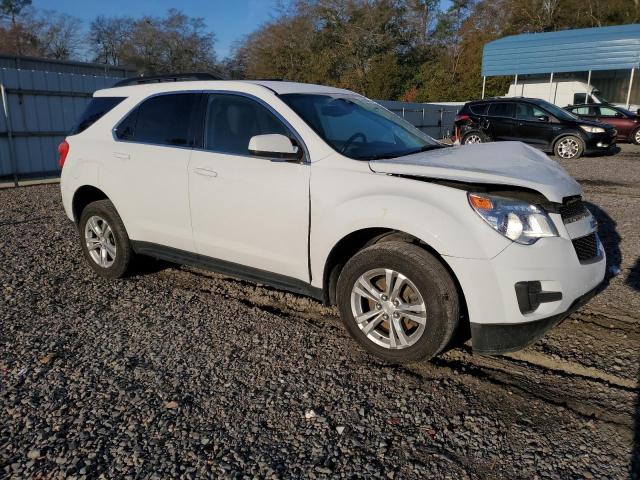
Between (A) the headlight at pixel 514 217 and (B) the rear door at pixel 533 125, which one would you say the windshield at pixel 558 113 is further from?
(A) the headlight at pixel 514 217

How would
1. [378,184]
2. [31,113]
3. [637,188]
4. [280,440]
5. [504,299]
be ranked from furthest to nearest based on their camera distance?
1. [31,113]
2. [637,188]
3. [378,184]
4. [504,299]
5. [280,440]

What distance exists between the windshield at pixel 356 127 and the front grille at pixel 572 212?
3.77 ft

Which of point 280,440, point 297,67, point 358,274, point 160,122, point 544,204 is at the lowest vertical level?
point 280,440

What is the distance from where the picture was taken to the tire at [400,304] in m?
2.98

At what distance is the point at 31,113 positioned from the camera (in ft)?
37.7

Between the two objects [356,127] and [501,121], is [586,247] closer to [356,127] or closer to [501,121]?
[356,127]

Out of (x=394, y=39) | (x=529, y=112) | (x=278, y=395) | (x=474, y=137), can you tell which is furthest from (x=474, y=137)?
(x=394, y=39)

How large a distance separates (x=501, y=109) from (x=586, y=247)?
1367 cm

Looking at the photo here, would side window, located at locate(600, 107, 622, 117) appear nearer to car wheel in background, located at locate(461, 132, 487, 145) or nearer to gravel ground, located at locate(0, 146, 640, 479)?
car wheel in background, located at locate(461, 132, 487, 145)

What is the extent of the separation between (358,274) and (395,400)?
81cm

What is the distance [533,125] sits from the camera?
15.1 metres

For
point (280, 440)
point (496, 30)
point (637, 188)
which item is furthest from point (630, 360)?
point (496, 30)

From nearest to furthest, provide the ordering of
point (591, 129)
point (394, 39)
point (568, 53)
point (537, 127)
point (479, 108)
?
point (591, 129) < point (537, 127) < point (479, 108) < point (568, 53) < point (394, 39)

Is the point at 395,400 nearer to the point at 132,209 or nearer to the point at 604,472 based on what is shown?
the point at 604,472
